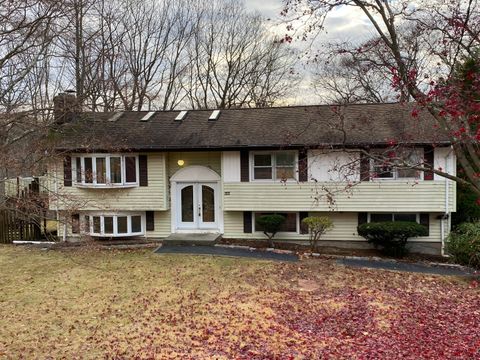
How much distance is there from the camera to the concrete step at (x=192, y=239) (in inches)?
601

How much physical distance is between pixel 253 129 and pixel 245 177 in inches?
83.4

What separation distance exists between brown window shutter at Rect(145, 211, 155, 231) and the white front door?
101 centimetres

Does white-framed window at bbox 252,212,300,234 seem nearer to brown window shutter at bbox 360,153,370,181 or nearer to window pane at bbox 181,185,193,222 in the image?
window pane at bbox 181,185,193,222

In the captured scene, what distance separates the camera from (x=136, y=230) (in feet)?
54.7

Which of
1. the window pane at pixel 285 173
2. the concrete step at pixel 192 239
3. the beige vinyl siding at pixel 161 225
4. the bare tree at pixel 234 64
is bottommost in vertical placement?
→ the concrete step at pixel 192 239

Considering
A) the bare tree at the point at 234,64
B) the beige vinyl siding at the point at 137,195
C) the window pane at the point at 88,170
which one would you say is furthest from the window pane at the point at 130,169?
the bare tree at the point at 234,64

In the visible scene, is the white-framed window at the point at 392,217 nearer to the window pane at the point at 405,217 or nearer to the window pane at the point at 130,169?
the window pane at the point at 405,217

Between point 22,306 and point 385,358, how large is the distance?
24.3ft

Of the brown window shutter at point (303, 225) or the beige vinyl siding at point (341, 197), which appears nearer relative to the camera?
the beige vinyl siding at point (341, 197)

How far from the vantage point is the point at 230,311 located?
8.48 m

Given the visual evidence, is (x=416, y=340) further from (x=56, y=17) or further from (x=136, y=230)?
(x=136, y=230)

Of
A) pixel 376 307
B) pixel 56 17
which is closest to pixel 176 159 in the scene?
pixel 56 17

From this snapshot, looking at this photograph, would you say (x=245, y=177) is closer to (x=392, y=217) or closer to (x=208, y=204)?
(x=208, y=204)

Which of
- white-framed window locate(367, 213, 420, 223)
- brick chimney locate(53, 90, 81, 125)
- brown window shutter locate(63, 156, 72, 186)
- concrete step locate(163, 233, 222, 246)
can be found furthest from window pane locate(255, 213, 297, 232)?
brick chimney locate(53, 90, 81, 125)
